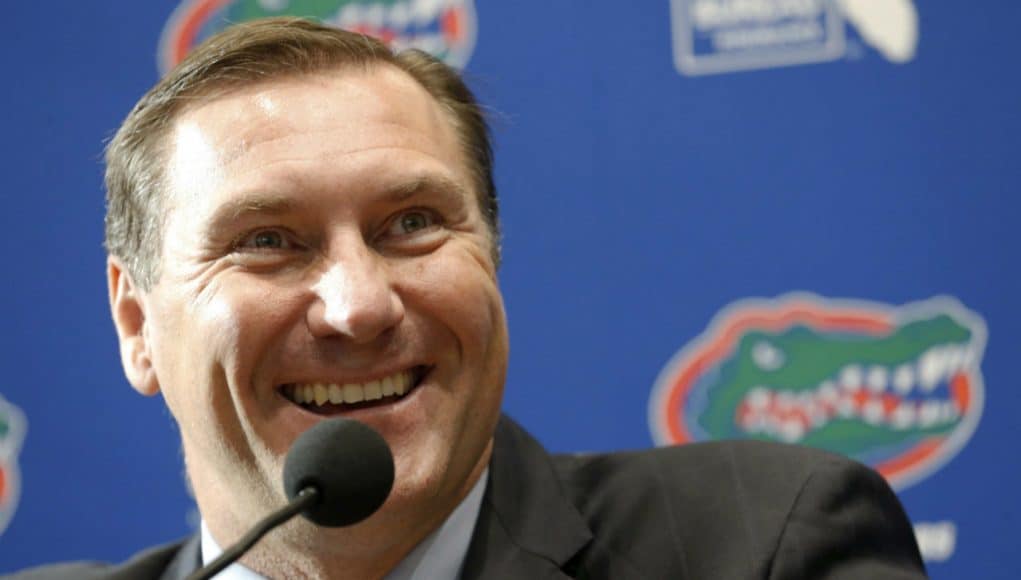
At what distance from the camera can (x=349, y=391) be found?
154 centimetres

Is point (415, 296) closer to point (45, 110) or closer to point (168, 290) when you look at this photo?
point (168, 290)

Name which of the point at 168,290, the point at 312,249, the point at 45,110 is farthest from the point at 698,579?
the point at 45,110

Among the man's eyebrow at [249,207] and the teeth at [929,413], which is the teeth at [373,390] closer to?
the man's eyebrow at [249,207]

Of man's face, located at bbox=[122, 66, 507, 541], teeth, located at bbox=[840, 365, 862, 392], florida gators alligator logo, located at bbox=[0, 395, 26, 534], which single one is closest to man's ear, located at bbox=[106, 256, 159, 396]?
man's face, located at bbox=[122, 66, 507, 541]

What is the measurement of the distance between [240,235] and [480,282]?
268mm

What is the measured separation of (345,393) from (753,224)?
0.83 m

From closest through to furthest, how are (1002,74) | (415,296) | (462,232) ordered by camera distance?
(415,296)
(462,232)
(1002,74)

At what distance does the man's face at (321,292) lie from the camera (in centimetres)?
153

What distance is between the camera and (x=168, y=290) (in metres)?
1.66

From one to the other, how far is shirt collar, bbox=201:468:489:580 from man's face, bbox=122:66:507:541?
0.04m

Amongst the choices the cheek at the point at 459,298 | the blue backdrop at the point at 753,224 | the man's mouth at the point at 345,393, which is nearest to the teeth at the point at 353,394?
the man's mouth at the point at 345,393

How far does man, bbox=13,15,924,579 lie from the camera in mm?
1527

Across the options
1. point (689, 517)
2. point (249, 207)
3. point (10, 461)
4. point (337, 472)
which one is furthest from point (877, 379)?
point (10, 461)

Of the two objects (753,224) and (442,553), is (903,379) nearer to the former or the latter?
(753,224)
